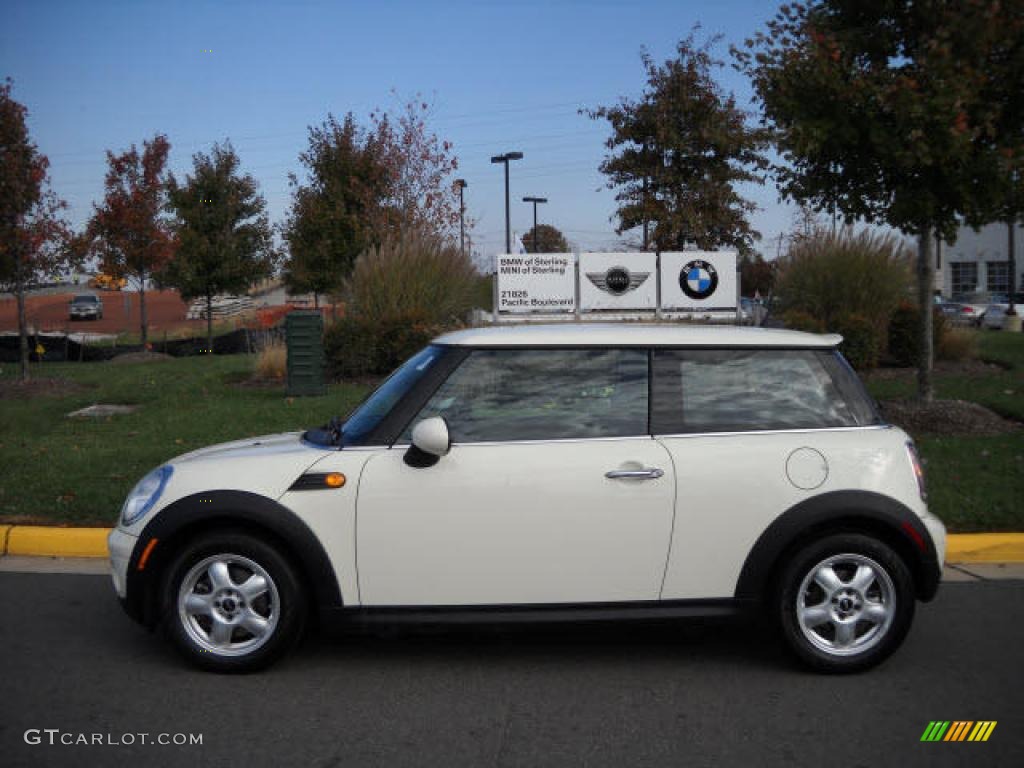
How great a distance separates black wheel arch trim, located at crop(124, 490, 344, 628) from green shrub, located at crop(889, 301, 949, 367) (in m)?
12.9

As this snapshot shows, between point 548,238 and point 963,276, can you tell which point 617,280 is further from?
point 548,238

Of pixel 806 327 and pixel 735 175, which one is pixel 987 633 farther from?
pixel 735 175

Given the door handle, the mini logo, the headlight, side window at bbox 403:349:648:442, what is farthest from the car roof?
the mini logo

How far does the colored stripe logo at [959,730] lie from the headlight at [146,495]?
135 inches

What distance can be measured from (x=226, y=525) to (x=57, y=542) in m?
3.04

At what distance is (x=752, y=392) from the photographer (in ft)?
15.5

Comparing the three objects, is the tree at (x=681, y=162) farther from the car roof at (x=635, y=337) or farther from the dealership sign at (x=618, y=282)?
the car roof at (x=635, y=337)

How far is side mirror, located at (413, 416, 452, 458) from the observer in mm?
4320

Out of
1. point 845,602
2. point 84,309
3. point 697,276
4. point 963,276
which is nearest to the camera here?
point 845,602

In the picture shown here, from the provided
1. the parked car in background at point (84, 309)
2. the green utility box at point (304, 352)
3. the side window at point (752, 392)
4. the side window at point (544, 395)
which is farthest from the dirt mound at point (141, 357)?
the parked car in background at point (84, 309)

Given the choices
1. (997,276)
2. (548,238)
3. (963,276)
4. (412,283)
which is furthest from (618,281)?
(548,238)

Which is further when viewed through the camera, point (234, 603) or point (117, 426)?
point (117, 426)

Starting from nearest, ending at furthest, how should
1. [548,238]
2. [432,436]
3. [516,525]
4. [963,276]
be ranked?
[432,436] → [516,525] → [963,276] → [548,238]

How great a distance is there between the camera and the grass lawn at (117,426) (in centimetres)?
784
